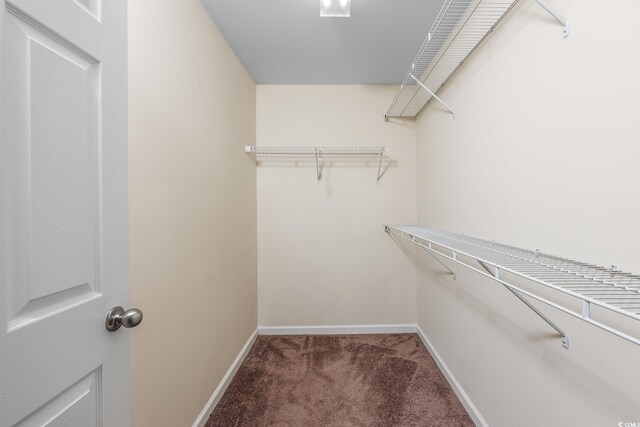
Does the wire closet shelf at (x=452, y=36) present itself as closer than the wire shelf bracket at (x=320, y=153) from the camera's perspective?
Yes

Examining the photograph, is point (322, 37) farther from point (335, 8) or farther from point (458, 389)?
point (458, 389)

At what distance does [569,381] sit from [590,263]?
16.7 inches

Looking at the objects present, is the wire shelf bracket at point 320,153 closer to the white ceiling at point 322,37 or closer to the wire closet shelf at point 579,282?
the white ceiling at point 322,37

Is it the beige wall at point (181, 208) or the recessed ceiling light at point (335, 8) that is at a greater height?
the recessed ceiling light at point (335, 8)

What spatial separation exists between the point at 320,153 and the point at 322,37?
0.92 m

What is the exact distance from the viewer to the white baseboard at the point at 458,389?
139 cm

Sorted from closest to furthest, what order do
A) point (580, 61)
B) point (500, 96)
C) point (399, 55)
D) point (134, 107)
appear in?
1. point (580, 61)
2. point (134, 107)
3. point (500, 96)
4. point (399, 55)

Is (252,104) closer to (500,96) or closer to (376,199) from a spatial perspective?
(376,199)

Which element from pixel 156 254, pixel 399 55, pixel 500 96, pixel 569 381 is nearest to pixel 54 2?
pixel 156 254

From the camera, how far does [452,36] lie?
61.4 inches

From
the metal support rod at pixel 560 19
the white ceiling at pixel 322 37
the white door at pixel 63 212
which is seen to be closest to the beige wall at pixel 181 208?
the white ceiling at pixel 322 37

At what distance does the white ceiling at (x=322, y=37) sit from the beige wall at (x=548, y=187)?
503 millimetres

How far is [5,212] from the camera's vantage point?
18.3 inches

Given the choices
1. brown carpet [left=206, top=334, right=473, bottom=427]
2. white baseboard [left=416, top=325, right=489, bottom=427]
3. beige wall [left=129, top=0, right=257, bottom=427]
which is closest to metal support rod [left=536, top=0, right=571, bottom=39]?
beige wall [left=129, top=0, right=257, bottom=427]
